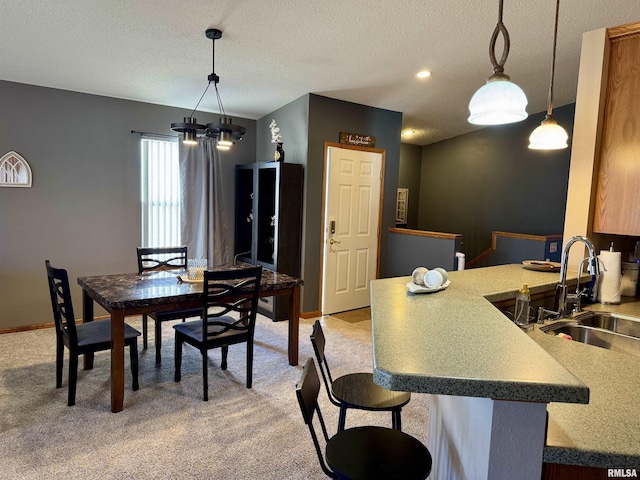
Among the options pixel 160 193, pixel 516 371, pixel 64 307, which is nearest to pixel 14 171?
pixel 160 193

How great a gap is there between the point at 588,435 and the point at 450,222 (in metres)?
6.35

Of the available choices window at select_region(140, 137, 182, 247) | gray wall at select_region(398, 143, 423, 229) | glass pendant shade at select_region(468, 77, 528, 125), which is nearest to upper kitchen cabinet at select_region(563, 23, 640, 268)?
glass pendant shade at select_region(468, 77, 528, 125)

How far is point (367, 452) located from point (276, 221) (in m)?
3.33

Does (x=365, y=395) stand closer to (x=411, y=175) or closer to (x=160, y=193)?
(x=160, y=193)

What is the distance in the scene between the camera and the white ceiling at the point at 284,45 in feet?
9.08

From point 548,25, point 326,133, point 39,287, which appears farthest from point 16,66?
point 548,25

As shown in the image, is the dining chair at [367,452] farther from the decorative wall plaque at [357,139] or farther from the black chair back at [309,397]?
the decorative wall plaque at [357,139]

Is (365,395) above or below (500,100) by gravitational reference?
below

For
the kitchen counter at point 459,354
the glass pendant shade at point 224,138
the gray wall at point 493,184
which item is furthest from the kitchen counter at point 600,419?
the gray wall at point 493,184

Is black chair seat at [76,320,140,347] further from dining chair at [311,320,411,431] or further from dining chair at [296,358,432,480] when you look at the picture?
dining chair at [296,358,432,480]

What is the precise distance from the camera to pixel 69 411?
2561 mm

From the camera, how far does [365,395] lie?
1.70 m

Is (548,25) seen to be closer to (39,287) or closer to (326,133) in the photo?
(326,133)

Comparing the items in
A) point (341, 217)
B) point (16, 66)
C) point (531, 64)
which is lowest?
point (341, 217)
